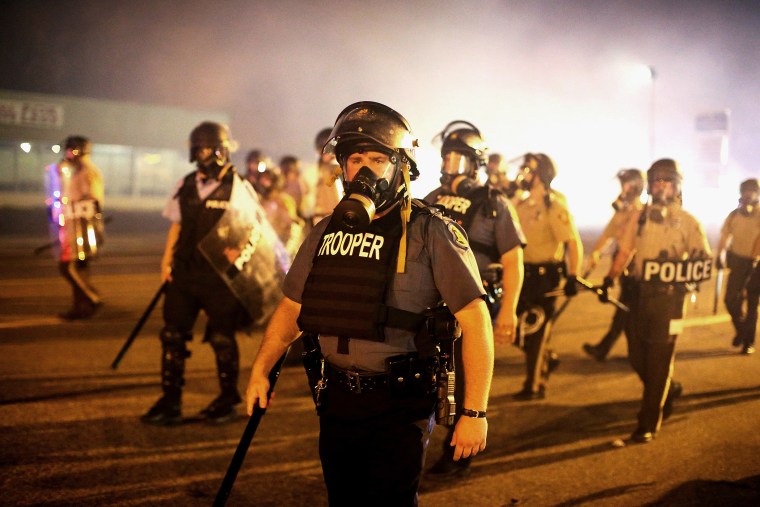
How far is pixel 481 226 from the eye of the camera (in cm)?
501

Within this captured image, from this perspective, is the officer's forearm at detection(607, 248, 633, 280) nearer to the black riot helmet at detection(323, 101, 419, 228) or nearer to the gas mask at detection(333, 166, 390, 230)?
the black riot helmet at detection(323, 101, 419, 228)

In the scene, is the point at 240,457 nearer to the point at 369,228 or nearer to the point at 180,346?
the point at 369,228

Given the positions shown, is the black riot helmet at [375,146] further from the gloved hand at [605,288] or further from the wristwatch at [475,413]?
the gloved hand at [605,288]

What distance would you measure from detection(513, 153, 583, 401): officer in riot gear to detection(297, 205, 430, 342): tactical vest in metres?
3.87

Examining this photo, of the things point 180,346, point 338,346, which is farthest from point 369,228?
point 180,346

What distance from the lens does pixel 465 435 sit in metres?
2.75

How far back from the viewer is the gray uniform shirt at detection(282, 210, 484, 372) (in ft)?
9.25

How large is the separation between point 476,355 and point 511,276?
7.32ft

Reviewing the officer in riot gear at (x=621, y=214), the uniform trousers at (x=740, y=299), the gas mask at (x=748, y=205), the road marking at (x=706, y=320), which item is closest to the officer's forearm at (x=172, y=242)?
the officer in riot gear at (x=621, y=214)

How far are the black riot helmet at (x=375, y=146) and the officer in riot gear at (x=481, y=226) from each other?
1.88 m

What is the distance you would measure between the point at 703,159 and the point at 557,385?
3498cm

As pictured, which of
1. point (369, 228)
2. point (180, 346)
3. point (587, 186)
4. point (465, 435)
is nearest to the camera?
point (465, 435)

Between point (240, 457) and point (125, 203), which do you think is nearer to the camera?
point (240, 457)

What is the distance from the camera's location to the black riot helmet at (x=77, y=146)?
914 cm
